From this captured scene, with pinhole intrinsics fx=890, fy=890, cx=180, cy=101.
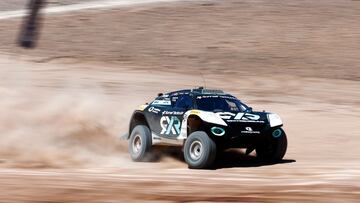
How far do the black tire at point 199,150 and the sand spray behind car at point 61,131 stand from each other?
61.9 inches

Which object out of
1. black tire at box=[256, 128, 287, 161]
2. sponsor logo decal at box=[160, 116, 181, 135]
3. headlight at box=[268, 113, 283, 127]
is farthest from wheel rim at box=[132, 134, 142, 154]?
headlight at box=[268, 113, 283, 127]

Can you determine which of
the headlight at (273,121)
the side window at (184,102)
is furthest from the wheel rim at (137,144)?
the headlight at (273,121)

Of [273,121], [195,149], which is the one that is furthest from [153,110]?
[273,121]

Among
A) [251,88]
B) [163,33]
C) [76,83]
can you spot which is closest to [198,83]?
[251,88]

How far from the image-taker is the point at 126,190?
10094 millimetres

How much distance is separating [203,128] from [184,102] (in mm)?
1113

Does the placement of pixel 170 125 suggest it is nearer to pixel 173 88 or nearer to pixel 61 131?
pixel 61 131

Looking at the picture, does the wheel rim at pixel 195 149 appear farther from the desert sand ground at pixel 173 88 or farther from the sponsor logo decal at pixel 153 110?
the sponsor logo decal at pixel 153 110

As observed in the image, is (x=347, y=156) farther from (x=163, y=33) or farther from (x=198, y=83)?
(x=163, y=33)

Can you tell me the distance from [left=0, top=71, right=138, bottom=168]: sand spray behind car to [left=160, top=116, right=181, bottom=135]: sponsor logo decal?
95 centimetres

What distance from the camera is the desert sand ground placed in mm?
10820

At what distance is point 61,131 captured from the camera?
17.5 metres

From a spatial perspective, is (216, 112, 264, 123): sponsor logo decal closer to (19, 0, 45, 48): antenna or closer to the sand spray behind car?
the sand spray behind car

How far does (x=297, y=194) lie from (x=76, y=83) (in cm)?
1959
